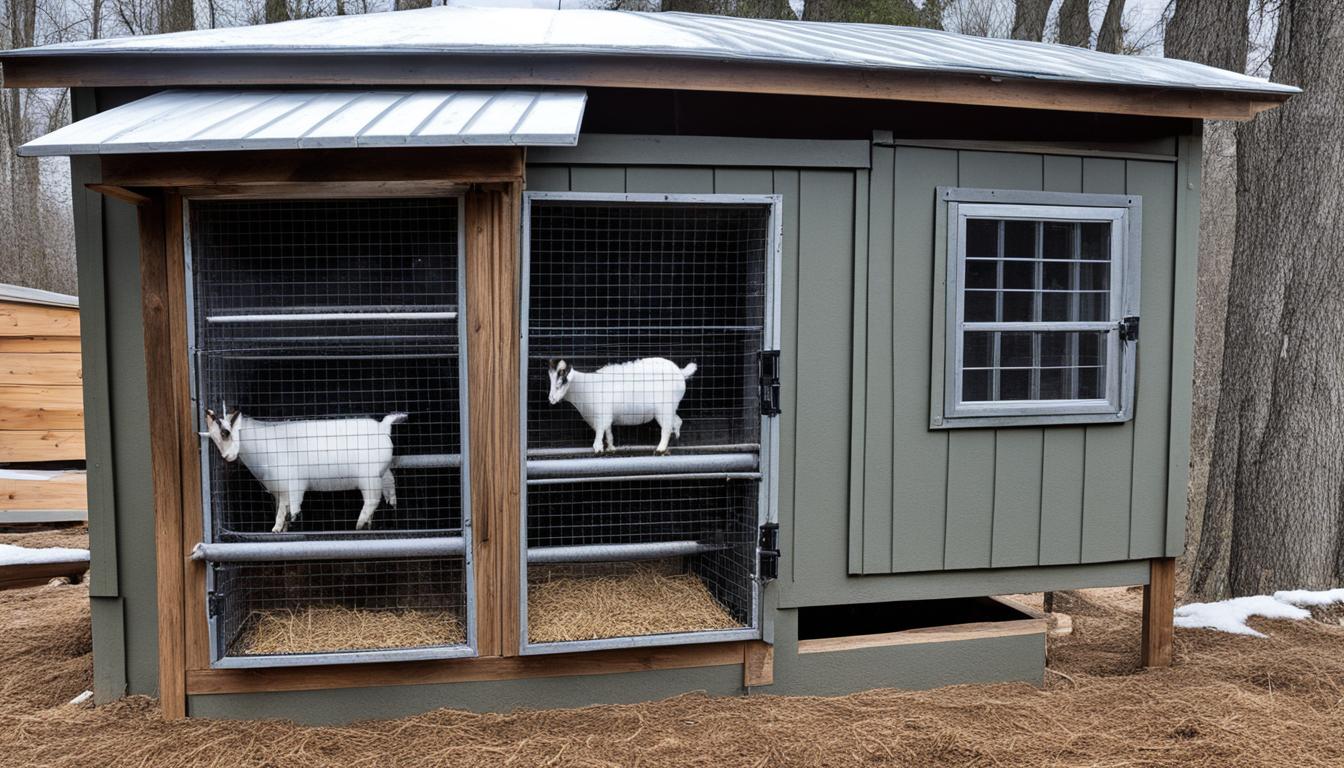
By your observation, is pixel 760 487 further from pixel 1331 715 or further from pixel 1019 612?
pixel 1331 715

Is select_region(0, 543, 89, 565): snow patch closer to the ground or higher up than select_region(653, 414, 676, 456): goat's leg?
closer to the ground

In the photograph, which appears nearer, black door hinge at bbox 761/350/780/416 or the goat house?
the goat house

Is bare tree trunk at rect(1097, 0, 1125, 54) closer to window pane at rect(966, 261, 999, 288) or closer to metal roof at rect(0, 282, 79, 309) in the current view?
window pane at rect(966, 261, 999, 288)

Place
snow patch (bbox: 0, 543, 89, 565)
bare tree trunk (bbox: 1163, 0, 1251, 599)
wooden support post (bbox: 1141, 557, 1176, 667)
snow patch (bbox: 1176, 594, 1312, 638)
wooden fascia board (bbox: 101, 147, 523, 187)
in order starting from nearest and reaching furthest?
wooden fascia board (bbox: 101, 147, 523, 187) → wooden support post (bbox: 1141, 557, 1176, 667) → snow patch (bbox: 0, 543, 89, 565) → snow patch (bbox: 1176, 594, 1312, 638) → bare tree trunk (bbox: 1163, 0, 1251, 599)

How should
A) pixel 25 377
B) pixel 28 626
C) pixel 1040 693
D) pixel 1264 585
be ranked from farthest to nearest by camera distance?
1. pixel 25 377
2. pixel 1264 585
3. pixel 28 626
4. pixel 1040 693

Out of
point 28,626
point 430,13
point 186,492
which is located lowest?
point 28,626

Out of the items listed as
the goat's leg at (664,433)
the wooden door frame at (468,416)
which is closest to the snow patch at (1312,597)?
the goat's leg at (664,433)

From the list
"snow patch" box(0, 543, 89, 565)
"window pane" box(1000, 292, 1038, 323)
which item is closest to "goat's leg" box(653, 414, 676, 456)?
"window pane" box(1000, 292, 1038, 323)

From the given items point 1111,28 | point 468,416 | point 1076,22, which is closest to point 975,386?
point 468,416

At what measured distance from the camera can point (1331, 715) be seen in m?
3.72

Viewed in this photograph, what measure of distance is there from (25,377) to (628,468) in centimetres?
666

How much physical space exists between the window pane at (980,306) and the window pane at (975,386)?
0.24 m

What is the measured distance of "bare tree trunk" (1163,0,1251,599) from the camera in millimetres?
6395

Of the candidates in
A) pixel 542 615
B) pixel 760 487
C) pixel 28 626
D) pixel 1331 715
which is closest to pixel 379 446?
pixel 542 615
